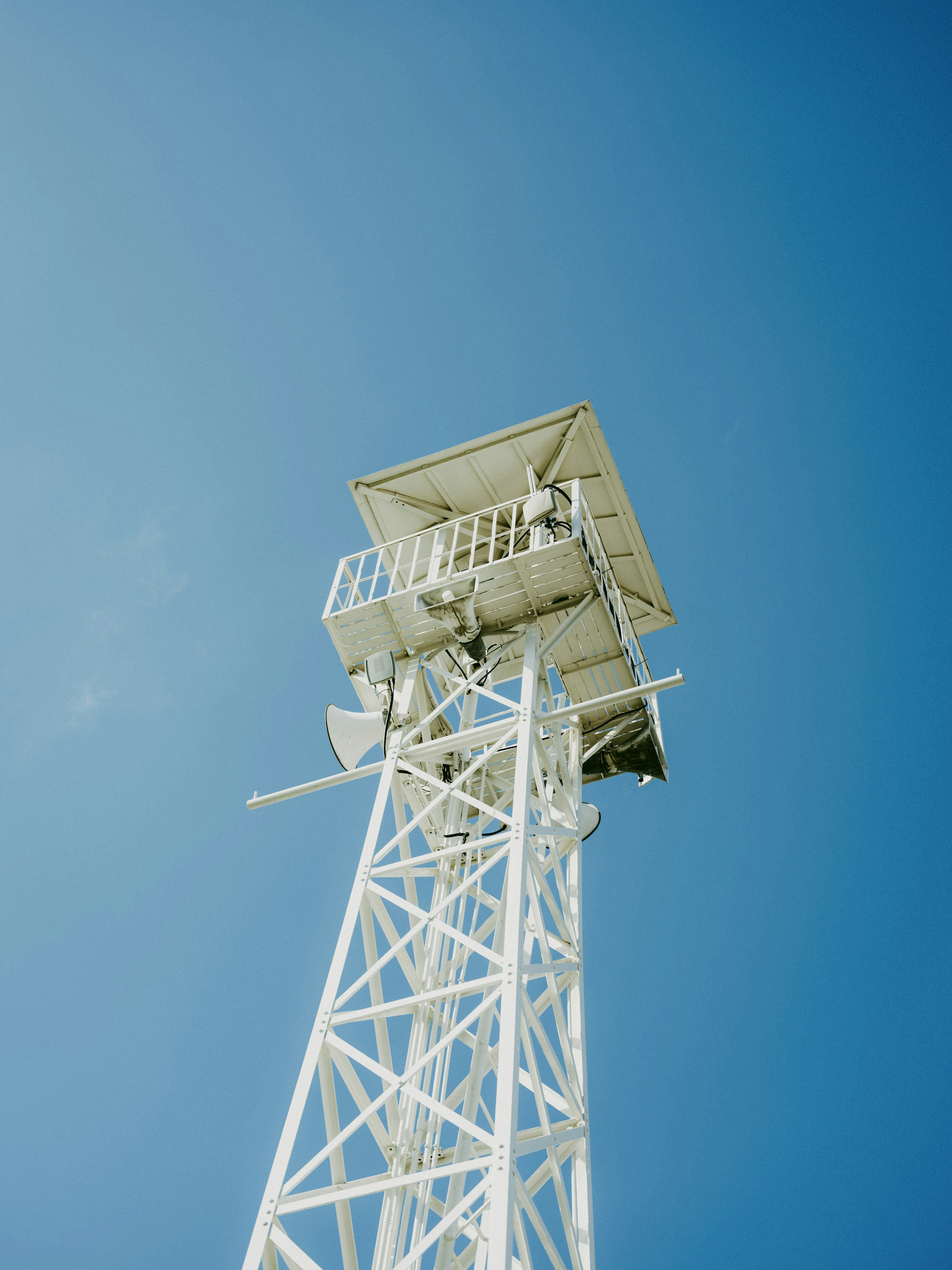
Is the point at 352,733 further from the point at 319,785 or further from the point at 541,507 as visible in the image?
the point at 541,507

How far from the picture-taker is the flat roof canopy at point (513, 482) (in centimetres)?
1400

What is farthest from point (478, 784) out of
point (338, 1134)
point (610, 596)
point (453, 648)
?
point (338, 1134)

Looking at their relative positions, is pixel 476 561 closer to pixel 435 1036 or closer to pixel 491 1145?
pixel 435 1036

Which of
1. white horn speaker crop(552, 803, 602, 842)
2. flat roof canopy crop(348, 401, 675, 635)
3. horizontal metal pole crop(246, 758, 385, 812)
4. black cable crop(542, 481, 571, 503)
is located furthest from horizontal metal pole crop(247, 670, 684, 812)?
flat roof canopy crop(348, 401, 675, 635)

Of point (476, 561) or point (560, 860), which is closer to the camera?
point (560, 860)

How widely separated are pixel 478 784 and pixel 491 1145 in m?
6.05

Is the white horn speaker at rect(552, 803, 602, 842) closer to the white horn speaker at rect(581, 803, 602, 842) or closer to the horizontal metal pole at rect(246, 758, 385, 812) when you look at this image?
the white horn speaker at rect(581, 803, 602, 842)

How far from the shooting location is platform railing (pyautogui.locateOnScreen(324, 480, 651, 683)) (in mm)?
11602

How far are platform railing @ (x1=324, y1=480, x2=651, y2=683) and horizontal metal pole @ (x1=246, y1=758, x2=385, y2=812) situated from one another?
7.41 feet

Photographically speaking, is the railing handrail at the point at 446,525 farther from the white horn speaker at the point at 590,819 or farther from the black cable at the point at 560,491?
the white horn speaker at the point at 590,819

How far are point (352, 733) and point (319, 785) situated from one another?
1244 mm

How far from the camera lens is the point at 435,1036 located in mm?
9141

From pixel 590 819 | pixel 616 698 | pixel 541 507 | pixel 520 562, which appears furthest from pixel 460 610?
pixel 590 819

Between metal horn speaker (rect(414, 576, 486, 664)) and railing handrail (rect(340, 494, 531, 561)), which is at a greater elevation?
railing handrail (rect(340, 494, 531, 561))
